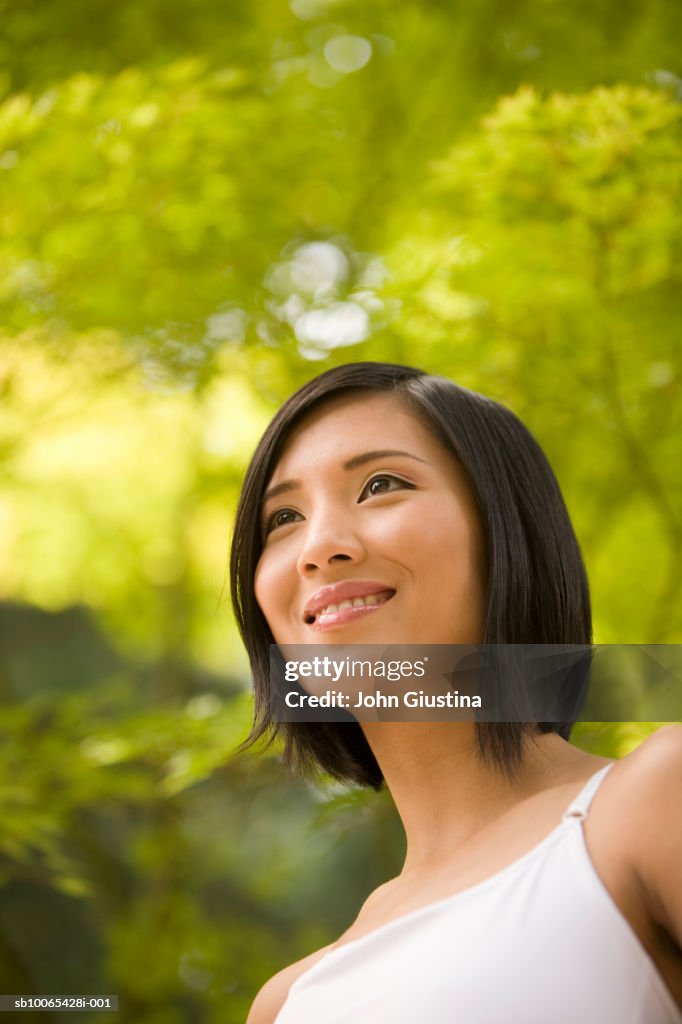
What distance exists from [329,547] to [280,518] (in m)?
0.10

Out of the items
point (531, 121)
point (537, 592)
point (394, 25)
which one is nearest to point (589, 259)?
point (531, 121)

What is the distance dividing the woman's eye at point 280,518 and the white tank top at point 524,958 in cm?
33

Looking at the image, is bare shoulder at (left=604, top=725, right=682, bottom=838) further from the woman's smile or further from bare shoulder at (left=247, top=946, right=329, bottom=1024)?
bare shoulder at (left=247, top=946, right=329, bottom=1024)

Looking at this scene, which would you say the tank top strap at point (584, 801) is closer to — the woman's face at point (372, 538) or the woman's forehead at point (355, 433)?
the woman's face at point (372, 538)

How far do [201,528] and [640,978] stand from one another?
1.60 m

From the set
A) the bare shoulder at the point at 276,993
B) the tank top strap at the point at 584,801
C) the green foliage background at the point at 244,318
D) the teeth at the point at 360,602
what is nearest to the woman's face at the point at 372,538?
the teeth at the point at 360,602

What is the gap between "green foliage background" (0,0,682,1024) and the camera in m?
1.24

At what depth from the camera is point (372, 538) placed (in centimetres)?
72

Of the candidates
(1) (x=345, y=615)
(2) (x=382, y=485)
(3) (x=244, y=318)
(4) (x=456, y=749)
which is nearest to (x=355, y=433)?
(2) (x=382, y=485)

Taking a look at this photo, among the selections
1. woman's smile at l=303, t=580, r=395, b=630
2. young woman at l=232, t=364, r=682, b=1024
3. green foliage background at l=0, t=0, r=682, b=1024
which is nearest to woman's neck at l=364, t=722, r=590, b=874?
young woman at l=232, t=364, r=682, b=1024

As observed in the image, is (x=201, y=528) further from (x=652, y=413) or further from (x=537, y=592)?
(x=537, y=592)

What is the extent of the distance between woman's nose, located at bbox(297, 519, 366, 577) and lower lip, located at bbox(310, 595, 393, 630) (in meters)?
0.04

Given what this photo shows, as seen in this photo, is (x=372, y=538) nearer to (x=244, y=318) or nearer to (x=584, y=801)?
(x=584, y=801)

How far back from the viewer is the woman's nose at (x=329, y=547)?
2.36ft
